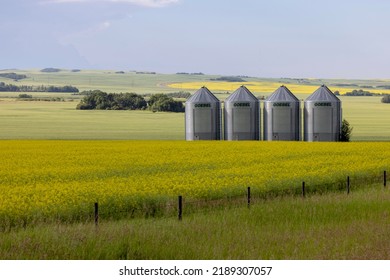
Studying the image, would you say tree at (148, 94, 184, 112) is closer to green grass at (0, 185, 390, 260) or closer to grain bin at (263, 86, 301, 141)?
grain bin at (263, 86, 301, 141)

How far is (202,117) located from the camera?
59938 millimetres

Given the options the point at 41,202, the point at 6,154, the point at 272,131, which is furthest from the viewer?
the point at 272,131

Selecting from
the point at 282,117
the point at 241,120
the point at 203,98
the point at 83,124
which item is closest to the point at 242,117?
the point at 241,120

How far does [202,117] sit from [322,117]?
10.1 m

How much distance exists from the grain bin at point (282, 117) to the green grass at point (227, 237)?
128 feet

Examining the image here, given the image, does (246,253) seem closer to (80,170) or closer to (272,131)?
(80,170)

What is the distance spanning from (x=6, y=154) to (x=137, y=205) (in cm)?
2263

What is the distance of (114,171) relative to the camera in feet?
106

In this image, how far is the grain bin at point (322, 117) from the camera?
5988cm

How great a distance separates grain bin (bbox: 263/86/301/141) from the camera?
59781 millimetres

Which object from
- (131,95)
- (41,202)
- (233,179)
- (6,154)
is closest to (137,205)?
(41,202)

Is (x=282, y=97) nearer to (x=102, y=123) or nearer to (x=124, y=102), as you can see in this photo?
(x=102, y=123)

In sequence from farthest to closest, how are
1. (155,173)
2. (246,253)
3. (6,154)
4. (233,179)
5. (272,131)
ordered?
(272,131) < (6,154) < (155,173) < (233,179) < (246,253)

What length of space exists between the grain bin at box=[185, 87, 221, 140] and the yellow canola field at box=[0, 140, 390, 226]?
21.7 ft
